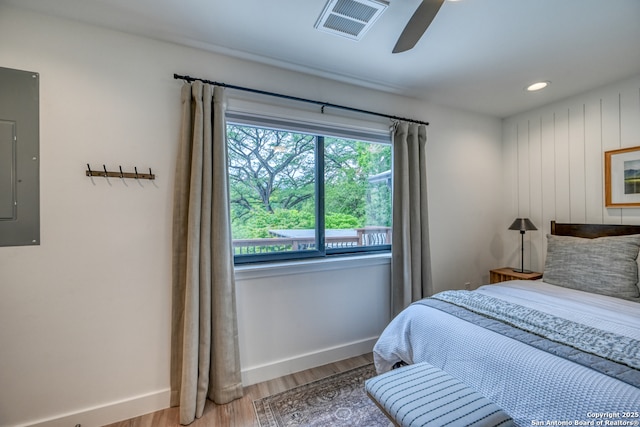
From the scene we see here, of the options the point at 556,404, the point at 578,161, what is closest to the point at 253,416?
the point at 556,404

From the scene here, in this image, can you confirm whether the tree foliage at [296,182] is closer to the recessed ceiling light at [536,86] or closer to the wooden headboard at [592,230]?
the recessed ceiling light at [536,86]

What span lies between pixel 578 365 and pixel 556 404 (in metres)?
0.21

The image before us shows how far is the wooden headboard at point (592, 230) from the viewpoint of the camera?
91.6 inches

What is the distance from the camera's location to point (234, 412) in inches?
70.4

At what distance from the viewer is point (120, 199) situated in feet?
5.70

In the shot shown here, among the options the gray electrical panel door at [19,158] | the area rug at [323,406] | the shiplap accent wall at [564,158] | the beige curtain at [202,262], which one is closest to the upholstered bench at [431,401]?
the area rug at [323,406]

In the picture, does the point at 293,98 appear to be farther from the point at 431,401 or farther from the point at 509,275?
the point at 509,275

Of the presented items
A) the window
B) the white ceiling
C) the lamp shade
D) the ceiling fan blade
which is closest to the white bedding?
the lamp shade

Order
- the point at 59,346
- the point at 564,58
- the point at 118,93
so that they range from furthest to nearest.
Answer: the point at 564,58
the point at 118,93
the point at 59,346

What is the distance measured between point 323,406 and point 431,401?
0.98 m

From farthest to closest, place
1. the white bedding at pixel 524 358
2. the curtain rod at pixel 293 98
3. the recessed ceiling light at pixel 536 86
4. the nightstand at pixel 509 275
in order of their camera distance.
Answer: the nightstand at pixel 509 275 → the recessed ceiling light at pixel 536 86 → the curtain rod at pixel 293 98 → the white bedding at pixel 524 358

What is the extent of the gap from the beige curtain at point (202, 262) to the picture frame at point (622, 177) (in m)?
3.39

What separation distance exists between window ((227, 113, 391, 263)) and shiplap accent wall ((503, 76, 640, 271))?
172 centimetres

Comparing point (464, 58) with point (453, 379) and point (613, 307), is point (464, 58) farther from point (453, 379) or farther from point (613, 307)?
point (453, 379)
